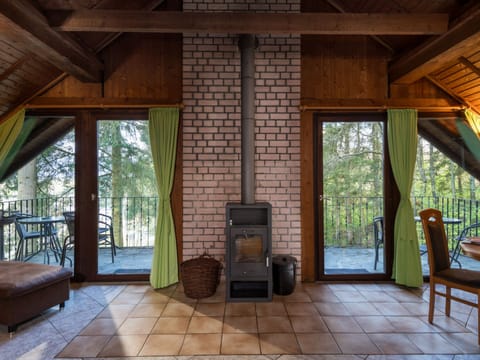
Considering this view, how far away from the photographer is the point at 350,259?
11.9 feet

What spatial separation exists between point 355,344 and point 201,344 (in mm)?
1182

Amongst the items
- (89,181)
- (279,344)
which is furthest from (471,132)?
(89,181)

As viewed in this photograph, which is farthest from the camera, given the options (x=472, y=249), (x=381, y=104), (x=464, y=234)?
(x=464, y=234)

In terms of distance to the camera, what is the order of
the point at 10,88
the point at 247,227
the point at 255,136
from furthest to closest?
1. the point at 255,136
2. the point at 10,88
3. the point at 247,227

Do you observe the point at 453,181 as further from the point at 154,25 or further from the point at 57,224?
the point at 57,224

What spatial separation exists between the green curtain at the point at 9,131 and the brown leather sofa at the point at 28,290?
4.47 feet

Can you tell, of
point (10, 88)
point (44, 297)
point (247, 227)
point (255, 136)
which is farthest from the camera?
point (255, 136)

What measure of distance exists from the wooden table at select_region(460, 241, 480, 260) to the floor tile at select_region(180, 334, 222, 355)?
1969 millimetres

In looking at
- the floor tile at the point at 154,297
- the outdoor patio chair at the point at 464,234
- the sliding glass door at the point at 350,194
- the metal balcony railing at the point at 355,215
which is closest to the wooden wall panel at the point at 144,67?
the sliding glass door at the point at 350,194

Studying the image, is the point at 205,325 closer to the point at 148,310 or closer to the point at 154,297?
the point at 148,310

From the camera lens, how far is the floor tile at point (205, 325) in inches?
93.0

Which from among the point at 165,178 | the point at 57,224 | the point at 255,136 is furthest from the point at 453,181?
the point at 57,224

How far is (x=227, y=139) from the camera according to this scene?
346cm

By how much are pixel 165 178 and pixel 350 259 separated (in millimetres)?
2540
